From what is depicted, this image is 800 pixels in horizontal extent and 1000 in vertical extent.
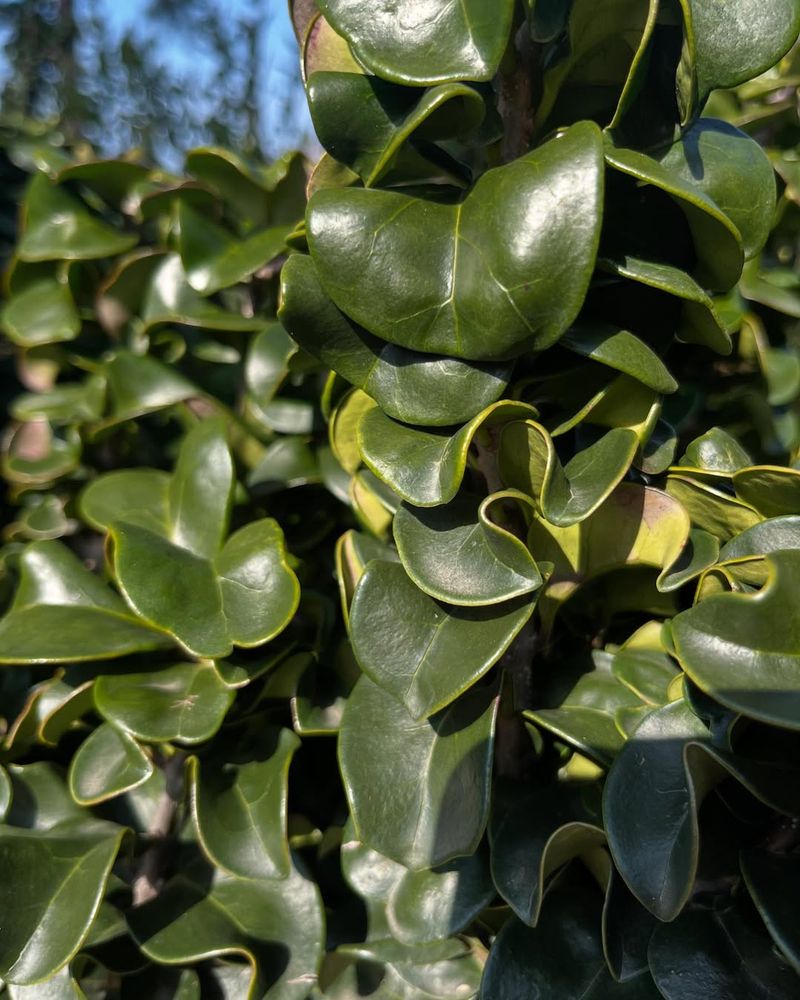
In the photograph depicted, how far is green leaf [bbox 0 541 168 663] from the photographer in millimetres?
943

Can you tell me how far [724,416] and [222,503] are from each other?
0.76 metres

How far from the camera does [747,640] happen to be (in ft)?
2.23

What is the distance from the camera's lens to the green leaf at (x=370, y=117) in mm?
737

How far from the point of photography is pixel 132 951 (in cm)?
104

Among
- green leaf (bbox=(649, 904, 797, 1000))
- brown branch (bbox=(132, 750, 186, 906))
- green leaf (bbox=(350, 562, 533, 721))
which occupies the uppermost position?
green leaf (bbox=(350, 562, 533, 721))

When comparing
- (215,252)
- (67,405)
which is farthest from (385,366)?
(67,405)

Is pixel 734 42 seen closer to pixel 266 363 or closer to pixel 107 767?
pixel 266 363

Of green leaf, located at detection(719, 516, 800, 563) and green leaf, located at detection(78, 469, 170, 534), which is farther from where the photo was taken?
green leaf, located at detection(78, 469, 170, 534)

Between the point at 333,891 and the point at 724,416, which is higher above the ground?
the point at 724,416

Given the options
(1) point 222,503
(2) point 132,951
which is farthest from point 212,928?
(1) point 222,503

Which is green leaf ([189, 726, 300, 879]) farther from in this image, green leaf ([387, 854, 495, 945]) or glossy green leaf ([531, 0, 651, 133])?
glossy green leaf ([531, 0, 651, 133])

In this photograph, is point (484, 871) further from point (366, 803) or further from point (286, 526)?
point (286, 526)

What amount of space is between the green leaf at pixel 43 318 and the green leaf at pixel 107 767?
670 mm

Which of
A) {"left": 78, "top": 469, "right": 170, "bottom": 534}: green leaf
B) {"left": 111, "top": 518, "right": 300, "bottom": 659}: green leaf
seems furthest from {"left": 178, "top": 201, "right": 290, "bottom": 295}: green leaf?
{"left": 111, "top": 518, "right": 300, "bottom": 659}: green leaf
